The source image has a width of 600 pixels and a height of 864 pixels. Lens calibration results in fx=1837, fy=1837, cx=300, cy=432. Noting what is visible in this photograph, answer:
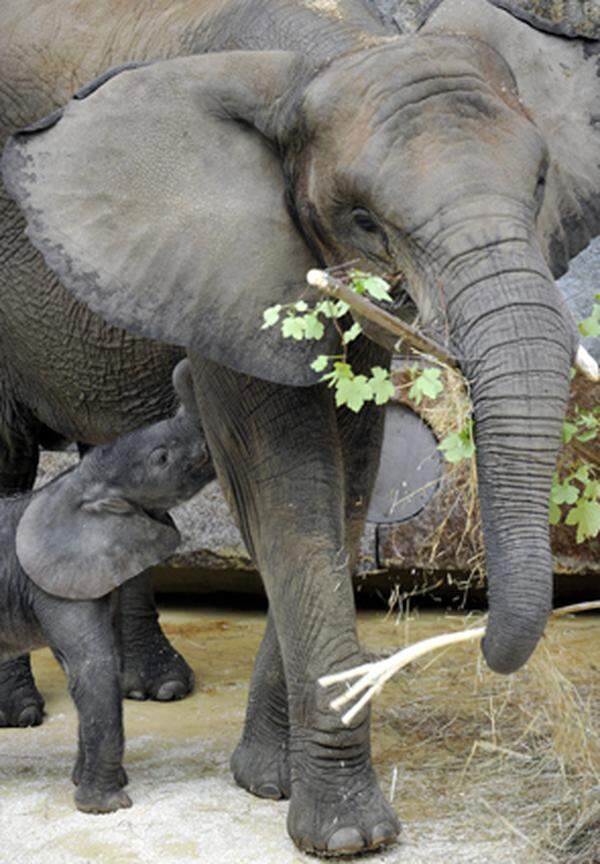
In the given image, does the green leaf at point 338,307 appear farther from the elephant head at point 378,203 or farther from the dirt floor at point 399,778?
the dirt floor at point 399,778

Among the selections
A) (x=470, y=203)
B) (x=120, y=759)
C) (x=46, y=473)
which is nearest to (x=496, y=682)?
(x=120, y=759)

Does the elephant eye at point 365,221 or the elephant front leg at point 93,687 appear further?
the elephant front leg at point 93,687

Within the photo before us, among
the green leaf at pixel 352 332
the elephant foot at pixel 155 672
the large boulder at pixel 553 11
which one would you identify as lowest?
the elephant foot at pixel 155 672

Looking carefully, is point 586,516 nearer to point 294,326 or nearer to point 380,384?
point 380,384

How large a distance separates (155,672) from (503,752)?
149 centimetres

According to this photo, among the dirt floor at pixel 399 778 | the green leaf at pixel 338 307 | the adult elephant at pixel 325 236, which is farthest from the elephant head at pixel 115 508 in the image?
the green leaf at pixel 338 307

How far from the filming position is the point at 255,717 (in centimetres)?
501

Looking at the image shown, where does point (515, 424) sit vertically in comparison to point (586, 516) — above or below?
above

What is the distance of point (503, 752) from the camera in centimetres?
516

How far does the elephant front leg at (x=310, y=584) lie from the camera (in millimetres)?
4469

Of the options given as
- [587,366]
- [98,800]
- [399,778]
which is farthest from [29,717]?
[587,366]

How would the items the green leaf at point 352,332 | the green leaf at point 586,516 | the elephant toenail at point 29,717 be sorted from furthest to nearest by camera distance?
the elephant toenail at point 29,717
the green leaf at point 586,516
the green leaf at point 352,332

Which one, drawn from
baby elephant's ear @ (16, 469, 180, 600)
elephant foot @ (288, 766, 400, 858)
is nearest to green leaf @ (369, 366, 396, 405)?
elephant foot @ (288, 766, 400, 858)

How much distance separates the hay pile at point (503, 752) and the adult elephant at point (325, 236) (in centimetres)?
35
